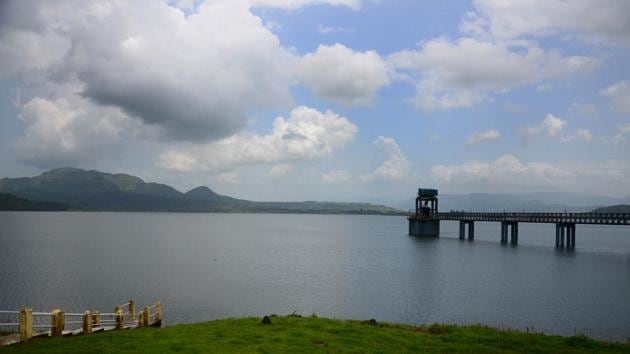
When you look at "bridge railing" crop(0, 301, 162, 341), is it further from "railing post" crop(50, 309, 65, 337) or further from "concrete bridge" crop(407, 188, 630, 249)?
"concrete bridge" crop(407, 188, 630, 249)

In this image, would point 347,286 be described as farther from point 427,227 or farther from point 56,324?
point 427,227

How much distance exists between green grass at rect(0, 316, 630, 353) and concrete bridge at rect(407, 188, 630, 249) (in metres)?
87.8

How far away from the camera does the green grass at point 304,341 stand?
2233 centimetres

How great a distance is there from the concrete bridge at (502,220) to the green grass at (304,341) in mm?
87848

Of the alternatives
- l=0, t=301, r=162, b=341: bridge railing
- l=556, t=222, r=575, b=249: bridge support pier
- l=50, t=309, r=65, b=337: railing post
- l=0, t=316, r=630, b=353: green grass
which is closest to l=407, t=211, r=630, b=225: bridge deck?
l=556, t=222, r=575, b=249: bridge support pier

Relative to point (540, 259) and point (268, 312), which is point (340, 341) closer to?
point (268, 312)

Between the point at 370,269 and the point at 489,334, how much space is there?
50592mm

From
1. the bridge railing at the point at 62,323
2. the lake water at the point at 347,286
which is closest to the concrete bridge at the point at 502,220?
the lake water at the point at 347,286

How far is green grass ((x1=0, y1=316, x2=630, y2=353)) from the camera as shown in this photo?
22328 millimetres

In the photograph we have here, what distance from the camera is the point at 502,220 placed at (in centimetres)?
13762

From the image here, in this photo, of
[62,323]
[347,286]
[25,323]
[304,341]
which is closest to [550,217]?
[347,286]

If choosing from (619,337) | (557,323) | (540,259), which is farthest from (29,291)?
(540,259)

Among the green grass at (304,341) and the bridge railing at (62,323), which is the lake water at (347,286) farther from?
the green grass at (304,341)

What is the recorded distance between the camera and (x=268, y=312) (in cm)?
4678
